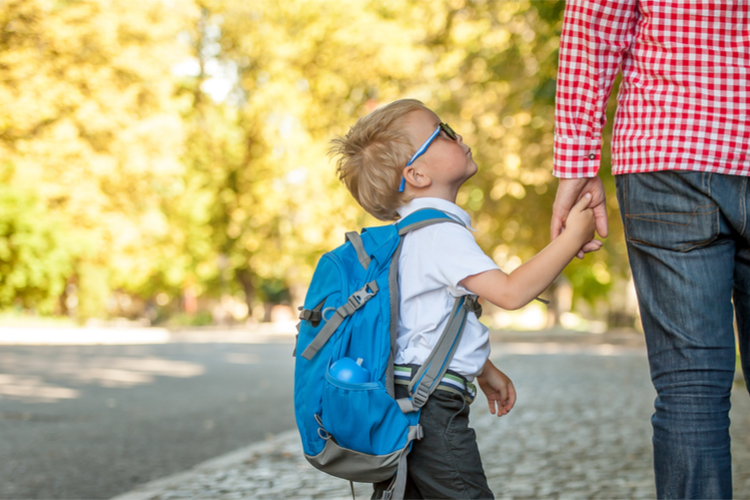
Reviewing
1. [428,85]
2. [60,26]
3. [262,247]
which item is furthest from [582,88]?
[262,247]

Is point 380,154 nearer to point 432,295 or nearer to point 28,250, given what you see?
point 432,295

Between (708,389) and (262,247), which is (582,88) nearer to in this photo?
(708,389)

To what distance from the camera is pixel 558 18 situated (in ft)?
16.3

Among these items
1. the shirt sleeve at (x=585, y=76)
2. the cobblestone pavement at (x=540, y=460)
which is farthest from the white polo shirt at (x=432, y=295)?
the cobblestone pavement at (x=540, y=460)

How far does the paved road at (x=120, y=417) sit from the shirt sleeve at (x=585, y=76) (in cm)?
309

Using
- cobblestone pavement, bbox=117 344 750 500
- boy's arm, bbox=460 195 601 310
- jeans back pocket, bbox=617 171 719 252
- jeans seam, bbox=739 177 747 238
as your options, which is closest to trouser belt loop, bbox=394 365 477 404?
boy's arm, bbox=460 195 601 310

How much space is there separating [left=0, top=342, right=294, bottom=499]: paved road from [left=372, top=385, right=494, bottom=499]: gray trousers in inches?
103

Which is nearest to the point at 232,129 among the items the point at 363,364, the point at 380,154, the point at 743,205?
the point at 380,154

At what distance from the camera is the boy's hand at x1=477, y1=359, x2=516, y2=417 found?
218cm

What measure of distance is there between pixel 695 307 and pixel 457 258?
0.58m

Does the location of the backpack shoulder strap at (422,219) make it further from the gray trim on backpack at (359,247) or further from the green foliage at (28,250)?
the green foliage at (28,250)

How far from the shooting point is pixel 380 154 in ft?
6.81

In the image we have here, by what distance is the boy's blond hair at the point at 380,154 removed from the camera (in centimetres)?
207

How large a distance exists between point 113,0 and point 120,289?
124 feet
